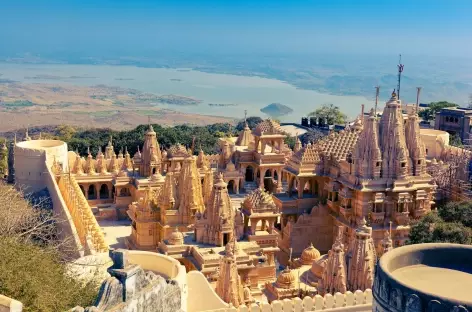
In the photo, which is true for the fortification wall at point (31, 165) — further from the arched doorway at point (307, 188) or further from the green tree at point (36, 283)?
the green tree at point (36, 283)

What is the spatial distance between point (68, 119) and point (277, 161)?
90012 mm

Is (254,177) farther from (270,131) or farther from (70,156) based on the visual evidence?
(70,156)

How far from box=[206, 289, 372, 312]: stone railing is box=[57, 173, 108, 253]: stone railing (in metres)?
7.02

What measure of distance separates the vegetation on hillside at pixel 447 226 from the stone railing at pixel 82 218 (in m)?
11.6

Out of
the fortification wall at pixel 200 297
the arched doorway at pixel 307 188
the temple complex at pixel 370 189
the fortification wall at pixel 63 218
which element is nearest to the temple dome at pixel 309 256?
the temple complex at pixel 370 189

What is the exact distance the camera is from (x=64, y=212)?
26.0m

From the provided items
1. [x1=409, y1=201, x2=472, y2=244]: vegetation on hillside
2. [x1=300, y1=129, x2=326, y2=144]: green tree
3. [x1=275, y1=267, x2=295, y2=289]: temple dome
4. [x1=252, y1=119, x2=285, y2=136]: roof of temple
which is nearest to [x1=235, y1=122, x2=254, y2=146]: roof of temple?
[x1=252, y1=119, x2=285, y2=136]: roof of temple

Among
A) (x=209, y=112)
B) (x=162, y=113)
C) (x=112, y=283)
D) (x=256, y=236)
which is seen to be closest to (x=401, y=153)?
(x=256, y=236)

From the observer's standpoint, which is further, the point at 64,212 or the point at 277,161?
the point at 277,161

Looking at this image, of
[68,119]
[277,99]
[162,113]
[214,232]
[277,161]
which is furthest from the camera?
[277,99]

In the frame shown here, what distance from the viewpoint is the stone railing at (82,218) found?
70.9ft

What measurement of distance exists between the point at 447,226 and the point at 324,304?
307 inches

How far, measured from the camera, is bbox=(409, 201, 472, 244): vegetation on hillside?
21.2m

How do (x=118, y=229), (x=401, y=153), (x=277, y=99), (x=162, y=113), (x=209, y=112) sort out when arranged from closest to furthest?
(x=401, y=153)
(x=118, y=229)
(x=162, y=113)
(x=209, y=112)
(x=277, y=99)
